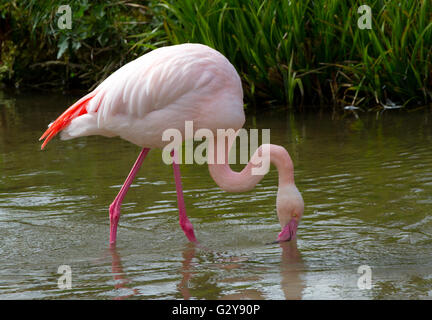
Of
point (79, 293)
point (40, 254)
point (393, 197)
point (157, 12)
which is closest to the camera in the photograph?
point (79, 293)

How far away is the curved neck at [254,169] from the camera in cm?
464

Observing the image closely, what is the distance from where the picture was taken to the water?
3904mm

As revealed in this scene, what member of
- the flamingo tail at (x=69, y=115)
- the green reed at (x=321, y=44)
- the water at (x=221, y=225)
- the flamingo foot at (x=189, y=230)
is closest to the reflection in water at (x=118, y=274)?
the water at (x=221, y=225)

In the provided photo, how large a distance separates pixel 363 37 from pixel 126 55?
3473mm

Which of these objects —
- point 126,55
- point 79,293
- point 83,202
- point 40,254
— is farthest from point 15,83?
point 79,293

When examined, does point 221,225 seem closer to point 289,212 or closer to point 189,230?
point 189,230

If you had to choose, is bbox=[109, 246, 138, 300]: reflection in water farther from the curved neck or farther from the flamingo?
the curved neck

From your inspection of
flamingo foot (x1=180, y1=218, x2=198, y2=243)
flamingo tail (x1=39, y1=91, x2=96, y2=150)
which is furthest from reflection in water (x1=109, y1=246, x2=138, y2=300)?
flamingo tail (x1=39, y1=91, x2=96, y2=150)

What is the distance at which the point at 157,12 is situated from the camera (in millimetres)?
9602

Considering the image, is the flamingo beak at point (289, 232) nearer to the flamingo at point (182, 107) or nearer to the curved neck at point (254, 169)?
the flamingo at point (182, 107)

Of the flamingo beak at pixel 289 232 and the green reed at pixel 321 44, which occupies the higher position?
the green reed at pixel 321 44

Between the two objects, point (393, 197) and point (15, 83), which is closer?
point (393, 197)

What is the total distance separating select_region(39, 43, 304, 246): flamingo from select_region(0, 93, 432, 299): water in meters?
0.26

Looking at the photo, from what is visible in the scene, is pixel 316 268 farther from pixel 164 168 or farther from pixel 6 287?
pixel 164 168
